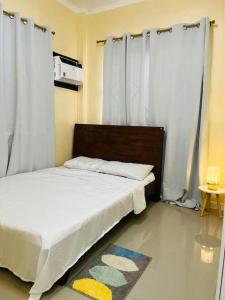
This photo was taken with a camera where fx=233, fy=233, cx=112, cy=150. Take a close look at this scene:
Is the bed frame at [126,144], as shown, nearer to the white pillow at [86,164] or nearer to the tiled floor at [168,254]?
the white pillow at [86,164]

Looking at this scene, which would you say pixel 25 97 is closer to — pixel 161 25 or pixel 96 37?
pixel 96 37

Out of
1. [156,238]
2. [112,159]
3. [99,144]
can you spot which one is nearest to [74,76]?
[99,144]

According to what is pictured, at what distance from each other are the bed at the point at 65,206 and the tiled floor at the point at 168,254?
7.5 inches

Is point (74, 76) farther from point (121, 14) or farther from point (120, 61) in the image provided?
point (121, 14)

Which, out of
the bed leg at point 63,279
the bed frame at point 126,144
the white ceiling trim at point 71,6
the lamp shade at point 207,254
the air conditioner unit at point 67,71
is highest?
the white ceiling trim at point 71,6

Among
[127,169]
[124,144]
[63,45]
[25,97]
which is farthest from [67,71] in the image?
[127,169]

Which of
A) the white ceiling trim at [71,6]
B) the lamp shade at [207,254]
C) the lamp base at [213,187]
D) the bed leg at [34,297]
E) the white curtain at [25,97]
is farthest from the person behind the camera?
the white ceiling trim at [71,6]

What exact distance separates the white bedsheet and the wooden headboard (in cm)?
A: 67

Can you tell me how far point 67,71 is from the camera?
3434mm

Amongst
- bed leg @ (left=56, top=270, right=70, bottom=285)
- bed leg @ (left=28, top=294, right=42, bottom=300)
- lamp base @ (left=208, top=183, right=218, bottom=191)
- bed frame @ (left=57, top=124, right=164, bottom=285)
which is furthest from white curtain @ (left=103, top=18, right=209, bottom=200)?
bed leg @ (left=28, top=294, right=42, bottom=300)

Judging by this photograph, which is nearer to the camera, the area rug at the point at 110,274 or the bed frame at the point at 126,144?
the area rug at the point at 110,274

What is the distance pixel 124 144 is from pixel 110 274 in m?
1.97

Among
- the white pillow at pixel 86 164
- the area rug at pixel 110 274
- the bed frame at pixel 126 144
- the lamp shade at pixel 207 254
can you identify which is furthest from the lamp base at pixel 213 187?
the white pillow at pixel 86 164

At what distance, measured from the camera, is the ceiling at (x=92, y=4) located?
137 inches
